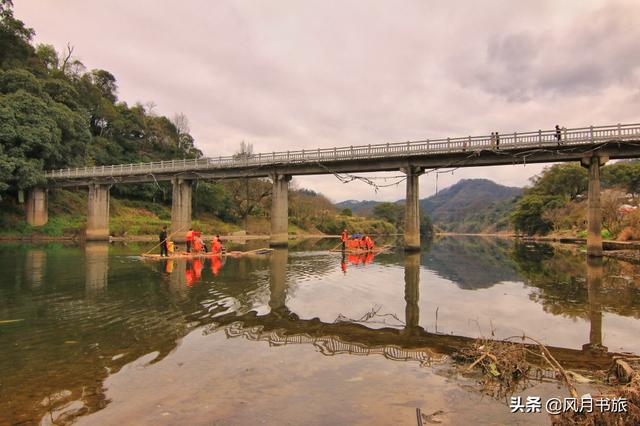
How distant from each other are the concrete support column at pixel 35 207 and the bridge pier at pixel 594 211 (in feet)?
200

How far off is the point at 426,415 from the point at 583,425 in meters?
1.81

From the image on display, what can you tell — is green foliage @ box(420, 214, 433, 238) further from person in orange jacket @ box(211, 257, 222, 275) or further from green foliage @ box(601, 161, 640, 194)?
person in orange jacket @ box(211, 257, 222, 275)

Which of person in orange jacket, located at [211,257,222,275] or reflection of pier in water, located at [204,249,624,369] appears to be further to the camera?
person in orange jacket, located at [211,257,222,275]

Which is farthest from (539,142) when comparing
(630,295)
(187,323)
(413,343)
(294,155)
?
(187,323)

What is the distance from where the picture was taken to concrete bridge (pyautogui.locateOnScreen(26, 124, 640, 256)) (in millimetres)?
30391

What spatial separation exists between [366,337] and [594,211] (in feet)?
95.3

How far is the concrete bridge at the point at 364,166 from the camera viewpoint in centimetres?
3039

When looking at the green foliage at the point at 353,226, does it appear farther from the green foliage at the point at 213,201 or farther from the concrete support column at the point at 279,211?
the concrete support column at the point at 279,211

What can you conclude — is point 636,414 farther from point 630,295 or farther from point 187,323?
point 630,295

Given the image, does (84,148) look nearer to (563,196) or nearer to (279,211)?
(279,211)

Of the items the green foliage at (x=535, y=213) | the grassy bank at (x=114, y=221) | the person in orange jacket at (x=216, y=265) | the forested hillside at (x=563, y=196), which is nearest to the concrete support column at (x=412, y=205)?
the person in orange jacket at (x=216, y=265)

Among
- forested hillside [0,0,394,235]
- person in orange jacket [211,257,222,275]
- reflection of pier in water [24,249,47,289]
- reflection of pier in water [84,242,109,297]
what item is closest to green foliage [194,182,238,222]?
forested hillside [0,0,394,235]

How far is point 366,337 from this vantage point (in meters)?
9.43

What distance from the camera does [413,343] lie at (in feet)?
29.2
